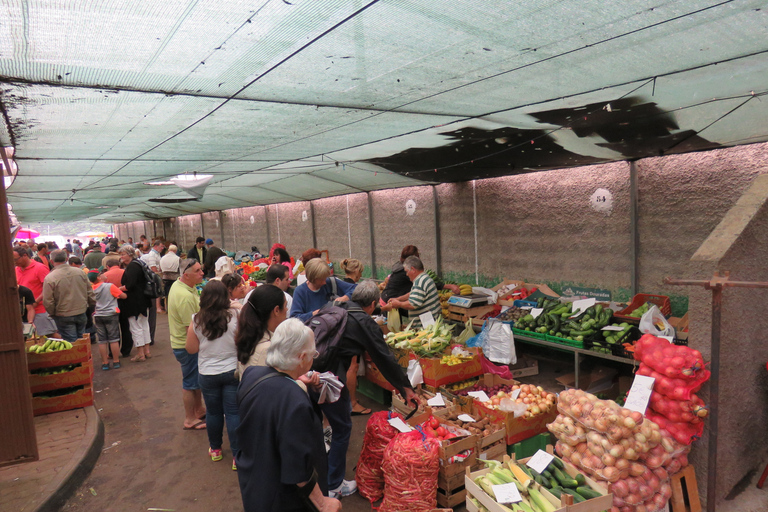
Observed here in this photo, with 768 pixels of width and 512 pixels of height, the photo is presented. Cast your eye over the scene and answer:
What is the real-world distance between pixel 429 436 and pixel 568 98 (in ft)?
10.3

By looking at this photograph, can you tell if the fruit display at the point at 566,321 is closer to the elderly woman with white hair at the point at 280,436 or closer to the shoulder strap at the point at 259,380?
the elderly woman with white hair at the point at 280,436

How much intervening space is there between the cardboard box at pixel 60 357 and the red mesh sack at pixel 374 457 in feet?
13.2

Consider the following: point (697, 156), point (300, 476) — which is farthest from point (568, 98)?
point (300, 476)

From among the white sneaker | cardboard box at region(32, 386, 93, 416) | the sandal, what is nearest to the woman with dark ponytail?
the white sneaker

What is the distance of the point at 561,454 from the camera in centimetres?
342

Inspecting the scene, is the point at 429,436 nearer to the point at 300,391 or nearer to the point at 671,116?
the point at 300,391

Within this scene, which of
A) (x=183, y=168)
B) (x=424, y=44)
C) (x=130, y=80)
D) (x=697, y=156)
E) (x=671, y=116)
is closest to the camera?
(x=424, y=44)

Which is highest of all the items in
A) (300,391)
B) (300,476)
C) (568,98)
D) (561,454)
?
(568,98)

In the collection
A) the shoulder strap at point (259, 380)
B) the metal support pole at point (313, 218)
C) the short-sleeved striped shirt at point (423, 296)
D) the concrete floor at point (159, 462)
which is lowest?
the concrete floor at point (159, 462)

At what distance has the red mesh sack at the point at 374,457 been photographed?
3.75m

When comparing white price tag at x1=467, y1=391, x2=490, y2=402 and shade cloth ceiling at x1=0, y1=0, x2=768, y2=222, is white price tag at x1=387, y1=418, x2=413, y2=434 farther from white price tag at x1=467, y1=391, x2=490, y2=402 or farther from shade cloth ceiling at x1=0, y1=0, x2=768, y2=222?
shade cloth ceiling at x1=0, y1=0, x2=768, y2=222

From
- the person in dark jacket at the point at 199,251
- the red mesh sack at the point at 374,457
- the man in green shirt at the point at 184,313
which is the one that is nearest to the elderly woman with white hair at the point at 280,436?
the red mesh sack at the point at 374,457

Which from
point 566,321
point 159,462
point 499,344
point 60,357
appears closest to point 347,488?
point 159,462

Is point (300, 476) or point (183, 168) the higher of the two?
point (183, 168)
